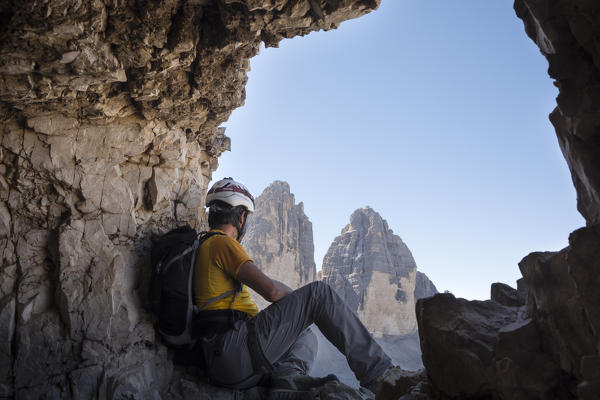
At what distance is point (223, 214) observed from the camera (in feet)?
15.7

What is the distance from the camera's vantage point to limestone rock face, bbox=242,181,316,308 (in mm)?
42969

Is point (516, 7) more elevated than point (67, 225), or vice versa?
point (516, 7)

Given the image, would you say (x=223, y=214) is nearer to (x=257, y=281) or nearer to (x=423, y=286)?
(x=257, y=281)

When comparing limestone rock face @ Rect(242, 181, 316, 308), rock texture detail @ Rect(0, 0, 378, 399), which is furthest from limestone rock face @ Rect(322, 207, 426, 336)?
rock texture detail @ Rect(0, 0, 378, 399)

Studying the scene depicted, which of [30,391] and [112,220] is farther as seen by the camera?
[112,220]

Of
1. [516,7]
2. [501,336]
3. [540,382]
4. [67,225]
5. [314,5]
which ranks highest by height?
[314,5]

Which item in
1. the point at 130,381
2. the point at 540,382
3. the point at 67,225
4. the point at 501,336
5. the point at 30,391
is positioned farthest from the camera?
the point at 67,225

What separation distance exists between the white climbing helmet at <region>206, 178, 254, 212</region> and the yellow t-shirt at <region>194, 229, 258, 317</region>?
0.72 m

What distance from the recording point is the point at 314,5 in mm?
3672

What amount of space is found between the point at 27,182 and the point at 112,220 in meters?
0.89

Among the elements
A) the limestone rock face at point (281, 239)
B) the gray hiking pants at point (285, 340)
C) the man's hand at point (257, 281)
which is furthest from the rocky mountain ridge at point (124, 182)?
the limestone rock face at point (281, 239)

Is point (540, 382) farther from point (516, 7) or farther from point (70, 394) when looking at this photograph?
point (70, 394)

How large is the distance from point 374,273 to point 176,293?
147 ft

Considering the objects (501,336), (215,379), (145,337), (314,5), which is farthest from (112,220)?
(501,336)
